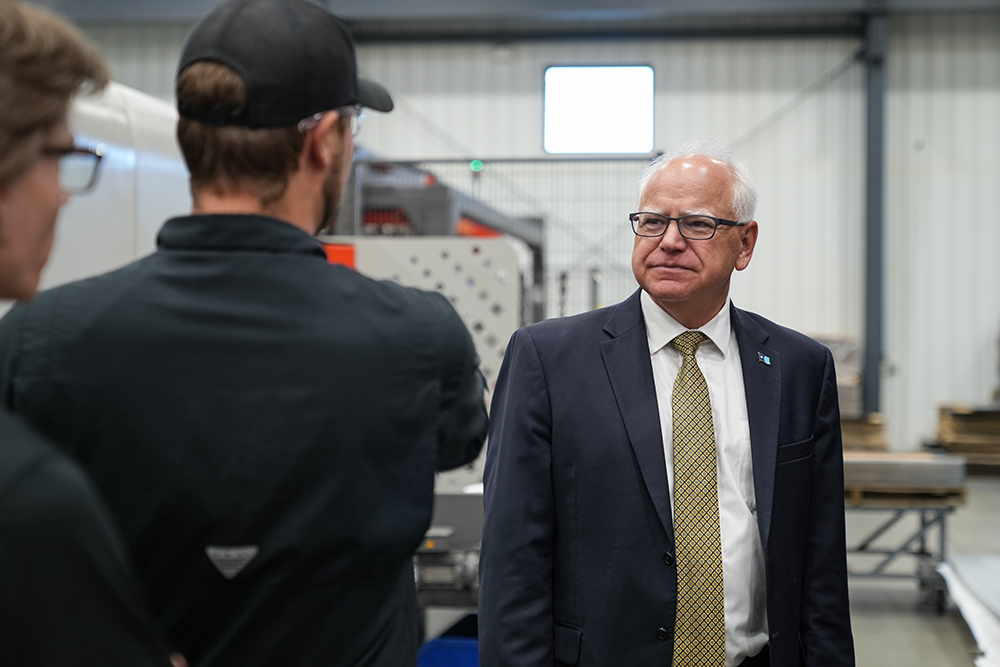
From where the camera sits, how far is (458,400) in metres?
1.06

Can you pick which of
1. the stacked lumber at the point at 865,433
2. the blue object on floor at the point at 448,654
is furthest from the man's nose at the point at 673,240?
the stacked lumber at the point at 865,433

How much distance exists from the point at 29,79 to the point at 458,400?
58 centimetres

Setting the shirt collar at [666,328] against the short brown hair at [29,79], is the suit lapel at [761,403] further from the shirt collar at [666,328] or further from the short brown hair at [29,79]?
the short brown hair at [29,79]

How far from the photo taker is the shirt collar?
6.27 ft

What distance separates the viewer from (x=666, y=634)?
5.56 feet

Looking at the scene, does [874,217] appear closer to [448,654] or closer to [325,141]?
[448,654]

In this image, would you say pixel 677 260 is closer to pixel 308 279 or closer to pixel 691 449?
pixel 691 449

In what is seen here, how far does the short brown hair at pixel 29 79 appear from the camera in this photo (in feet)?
2.17

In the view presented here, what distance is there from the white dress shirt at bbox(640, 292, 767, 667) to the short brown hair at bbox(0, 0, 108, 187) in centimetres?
135

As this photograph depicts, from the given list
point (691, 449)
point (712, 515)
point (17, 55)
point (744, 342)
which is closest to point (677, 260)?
point (744, 342)

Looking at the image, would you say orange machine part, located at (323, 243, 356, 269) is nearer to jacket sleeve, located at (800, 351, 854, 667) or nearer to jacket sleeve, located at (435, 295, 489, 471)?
jacket sleeve, located at (800, 351, 854, 667)

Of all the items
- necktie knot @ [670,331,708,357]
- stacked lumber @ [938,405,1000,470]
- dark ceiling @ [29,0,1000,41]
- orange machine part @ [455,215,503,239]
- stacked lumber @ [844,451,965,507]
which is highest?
dark ceiling @ [29,0,1000,41]

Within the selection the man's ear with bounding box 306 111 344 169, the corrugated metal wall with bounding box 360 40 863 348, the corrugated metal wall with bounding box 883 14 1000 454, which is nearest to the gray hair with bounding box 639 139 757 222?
the man's ear with bounding box 306 111 344 169

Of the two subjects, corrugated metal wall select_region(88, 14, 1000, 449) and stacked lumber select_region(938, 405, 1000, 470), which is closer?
stacked lumber select_region(938, 405, 1000, 470)
